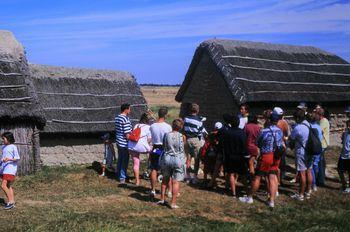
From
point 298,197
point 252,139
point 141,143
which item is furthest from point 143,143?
point 298,197

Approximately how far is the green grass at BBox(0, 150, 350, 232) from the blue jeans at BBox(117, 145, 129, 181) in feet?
0.87

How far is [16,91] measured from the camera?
40.9 ft

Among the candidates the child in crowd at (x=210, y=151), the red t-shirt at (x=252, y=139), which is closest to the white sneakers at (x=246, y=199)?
the red t-shirt at (x=252, y=139)

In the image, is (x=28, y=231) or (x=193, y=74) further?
(x=193, y=74)

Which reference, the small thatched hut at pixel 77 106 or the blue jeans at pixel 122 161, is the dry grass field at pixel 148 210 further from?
the small thatched hut at pixel 77 106

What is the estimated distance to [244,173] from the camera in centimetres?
973

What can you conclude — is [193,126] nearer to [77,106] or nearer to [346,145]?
[346,145]

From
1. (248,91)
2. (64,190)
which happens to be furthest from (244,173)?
(248,91)

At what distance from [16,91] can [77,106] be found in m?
2.40

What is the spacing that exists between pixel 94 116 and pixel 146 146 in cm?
447

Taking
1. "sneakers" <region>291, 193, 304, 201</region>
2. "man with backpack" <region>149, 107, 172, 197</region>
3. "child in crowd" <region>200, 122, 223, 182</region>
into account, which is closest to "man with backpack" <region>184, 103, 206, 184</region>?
"child in crowd" <region>200, 122, 223, 182</region>

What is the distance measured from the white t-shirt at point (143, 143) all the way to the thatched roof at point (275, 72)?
5158 millimetres

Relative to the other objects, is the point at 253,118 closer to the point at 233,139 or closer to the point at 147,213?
the point at 233,139

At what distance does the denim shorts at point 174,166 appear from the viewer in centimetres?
860
